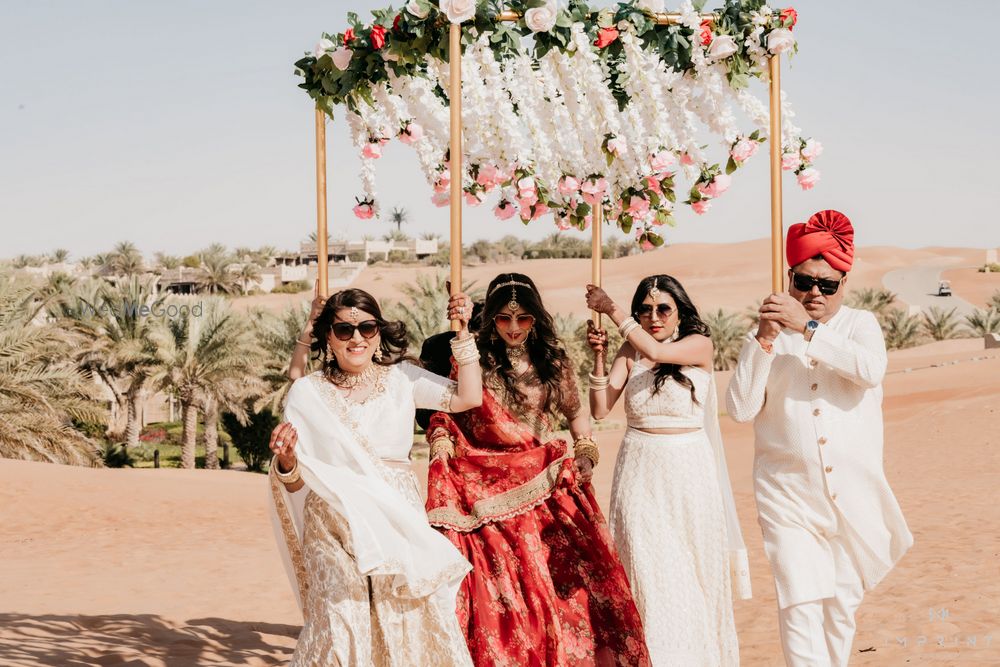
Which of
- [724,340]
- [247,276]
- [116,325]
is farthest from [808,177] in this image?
[247,276]

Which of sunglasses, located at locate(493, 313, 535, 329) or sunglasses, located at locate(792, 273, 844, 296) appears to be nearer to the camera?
sunglasses, located at locate(792, 273, 844, 296)

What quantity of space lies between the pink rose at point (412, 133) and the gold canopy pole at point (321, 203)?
0.51m

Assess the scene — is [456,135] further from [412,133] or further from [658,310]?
[658,310]

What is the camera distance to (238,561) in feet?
50.9

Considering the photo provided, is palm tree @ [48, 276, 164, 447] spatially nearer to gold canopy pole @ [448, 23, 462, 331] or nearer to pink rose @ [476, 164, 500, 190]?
pink rose @ [476, 164, 500, 190]

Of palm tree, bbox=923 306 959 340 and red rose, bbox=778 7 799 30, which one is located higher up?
red rose, bbox=778 7 799 30

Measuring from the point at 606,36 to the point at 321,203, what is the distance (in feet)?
6.45

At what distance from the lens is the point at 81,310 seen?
30.0 metres

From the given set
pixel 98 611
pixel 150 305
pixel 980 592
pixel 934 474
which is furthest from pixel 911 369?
pixel 98 611

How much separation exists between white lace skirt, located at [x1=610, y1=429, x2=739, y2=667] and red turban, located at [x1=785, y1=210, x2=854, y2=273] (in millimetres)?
1345

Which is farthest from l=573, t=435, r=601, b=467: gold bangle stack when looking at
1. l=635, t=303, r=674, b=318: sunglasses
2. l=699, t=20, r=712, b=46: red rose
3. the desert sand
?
the desert sand

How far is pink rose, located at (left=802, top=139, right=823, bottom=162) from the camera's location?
6.41 meters

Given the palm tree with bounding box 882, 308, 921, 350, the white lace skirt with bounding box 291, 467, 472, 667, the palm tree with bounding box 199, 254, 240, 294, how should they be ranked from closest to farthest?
the white lace skirt with bounding box 291, 467, 472, 667
the palm tree with bounding box 882, 308, 921, 350
the palm tree with bounding box 199, 254, 240, 294

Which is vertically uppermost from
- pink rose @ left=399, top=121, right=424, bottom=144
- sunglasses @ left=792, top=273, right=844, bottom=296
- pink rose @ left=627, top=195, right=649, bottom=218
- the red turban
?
pink rose @ left=399, top=121, right=424, bottom=144
